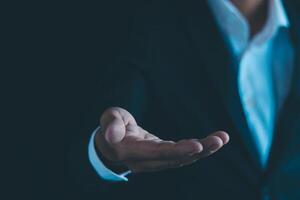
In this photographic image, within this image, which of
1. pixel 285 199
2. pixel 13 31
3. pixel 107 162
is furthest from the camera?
pixel 13 31

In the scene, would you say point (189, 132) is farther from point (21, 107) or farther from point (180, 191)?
point (21, 107)

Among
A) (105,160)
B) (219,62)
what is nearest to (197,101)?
(219,62)

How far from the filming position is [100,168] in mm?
674

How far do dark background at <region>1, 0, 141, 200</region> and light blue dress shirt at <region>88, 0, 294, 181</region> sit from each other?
215mm

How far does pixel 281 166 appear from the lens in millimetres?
752

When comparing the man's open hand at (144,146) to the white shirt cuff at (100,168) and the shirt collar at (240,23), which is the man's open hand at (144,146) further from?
the shirt collar at (240,23)

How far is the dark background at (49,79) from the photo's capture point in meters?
0.92

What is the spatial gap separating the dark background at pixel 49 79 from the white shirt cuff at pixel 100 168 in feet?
0.77

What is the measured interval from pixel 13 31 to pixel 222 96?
427 mm

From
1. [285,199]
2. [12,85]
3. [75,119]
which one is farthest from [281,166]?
[12,85]

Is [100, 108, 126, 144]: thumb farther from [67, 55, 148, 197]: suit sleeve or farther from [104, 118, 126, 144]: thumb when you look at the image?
[67, 55, 148, 197]: suit sleeve

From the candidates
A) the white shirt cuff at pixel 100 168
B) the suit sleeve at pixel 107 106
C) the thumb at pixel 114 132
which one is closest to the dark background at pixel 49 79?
the suit sleeve at pixel 107 106

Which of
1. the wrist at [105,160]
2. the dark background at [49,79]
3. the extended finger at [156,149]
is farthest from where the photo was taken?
the dark background at [49,79]

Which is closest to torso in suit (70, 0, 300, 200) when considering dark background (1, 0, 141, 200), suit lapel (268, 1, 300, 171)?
suit lapel (268, 1, 300, 171)
